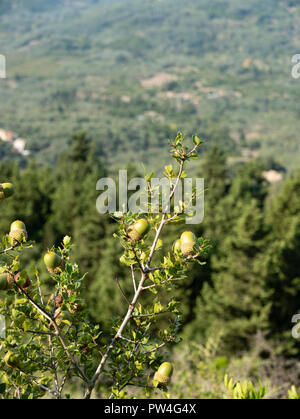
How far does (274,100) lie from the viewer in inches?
5930

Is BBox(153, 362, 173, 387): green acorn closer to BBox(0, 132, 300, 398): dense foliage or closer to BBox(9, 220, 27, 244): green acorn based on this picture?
BBox(9, 220, 27, 244): green acorn

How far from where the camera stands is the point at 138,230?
190cm

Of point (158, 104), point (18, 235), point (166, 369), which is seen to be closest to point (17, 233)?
point (18, 235)

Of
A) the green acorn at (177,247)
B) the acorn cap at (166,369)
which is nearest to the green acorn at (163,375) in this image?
the acorn cap at (166,369)

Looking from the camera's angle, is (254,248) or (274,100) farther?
(274,100)

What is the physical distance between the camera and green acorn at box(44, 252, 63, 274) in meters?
2.02

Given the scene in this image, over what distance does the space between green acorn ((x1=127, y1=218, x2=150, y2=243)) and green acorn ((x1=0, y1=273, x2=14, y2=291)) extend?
592mm

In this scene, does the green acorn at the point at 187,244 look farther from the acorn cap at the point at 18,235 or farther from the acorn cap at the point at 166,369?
the acorn cap at the point at 18,235

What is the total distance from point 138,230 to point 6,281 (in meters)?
0.66

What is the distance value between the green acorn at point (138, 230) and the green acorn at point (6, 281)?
1.94ft

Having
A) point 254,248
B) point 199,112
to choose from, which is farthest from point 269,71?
point 254,248

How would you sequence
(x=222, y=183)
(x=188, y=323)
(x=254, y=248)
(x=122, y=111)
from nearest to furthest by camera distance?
(x=254, y=248), (x=188, y=323), (x=222, y=183), (x=122, y=111)
